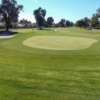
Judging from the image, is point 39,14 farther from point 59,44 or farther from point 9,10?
point 59,44

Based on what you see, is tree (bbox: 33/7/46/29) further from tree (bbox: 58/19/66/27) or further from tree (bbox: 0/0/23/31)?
tree (bbox: 58/19/66/27)

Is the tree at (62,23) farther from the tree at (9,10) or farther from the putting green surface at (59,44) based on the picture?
the putting green surface at (59,44)

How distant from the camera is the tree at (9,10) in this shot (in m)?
76.5

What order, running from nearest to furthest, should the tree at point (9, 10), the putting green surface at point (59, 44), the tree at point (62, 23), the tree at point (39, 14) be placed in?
the putting green surface at point (59, 44) < the tree at point (9, 10) < the tree at point (39, 14) < the tree at point (62, 23)

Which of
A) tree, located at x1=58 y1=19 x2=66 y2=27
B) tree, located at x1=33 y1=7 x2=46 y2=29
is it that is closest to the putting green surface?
tree, located at x1=33 y1=7 x2=46 y2=29

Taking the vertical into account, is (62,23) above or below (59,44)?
below

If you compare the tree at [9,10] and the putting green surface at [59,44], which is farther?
the tree at [9,10]

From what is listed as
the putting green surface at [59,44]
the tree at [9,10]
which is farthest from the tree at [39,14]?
the putting green surface at [59,44]

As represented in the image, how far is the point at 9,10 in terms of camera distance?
77.2m

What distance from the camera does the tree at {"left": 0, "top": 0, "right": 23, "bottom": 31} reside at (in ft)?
251

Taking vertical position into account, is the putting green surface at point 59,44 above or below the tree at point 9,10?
below

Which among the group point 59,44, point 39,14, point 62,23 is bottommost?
point 62,23

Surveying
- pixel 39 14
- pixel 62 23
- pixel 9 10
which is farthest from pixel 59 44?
pixel 62 23

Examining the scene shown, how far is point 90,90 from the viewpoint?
7.96 m
